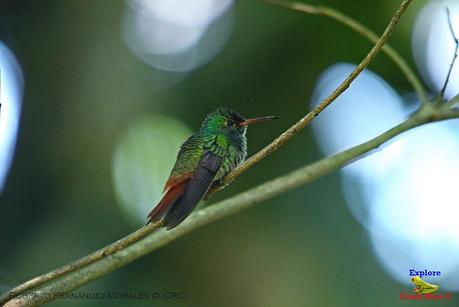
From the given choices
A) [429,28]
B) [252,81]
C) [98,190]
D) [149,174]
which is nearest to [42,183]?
[98,190]

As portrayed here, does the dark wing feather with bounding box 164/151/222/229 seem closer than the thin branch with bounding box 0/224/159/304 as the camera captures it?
No

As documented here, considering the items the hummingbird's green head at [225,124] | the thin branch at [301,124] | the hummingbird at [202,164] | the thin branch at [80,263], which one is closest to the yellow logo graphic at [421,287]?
the hummingbird at [202,164]

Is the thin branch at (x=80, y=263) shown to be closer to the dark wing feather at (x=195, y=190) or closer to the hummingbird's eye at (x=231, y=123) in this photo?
the dark wing feather at (x=195, y=190)

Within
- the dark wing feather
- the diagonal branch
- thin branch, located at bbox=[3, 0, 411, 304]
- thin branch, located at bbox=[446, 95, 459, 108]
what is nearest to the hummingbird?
the dark wing feather

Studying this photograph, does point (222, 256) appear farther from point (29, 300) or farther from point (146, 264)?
point (29, 300)

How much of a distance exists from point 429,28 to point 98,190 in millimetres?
4342

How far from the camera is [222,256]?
21.3 ft

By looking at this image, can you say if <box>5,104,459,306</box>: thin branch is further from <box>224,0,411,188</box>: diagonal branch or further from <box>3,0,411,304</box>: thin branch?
<box>224,0,411,188</box>: diagonal branch

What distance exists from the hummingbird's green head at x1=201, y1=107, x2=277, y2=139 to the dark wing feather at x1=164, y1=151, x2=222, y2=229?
0.31m

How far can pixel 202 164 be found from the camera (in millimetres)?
3885

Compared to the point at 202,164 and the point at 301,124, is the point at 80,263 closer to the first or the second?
the point at 301,124

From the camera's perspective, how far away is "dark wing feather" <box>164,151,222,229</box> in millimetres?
3062

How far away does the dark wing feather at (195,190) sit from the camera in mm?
3062

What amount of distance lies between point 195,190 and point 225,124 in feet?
3.02
